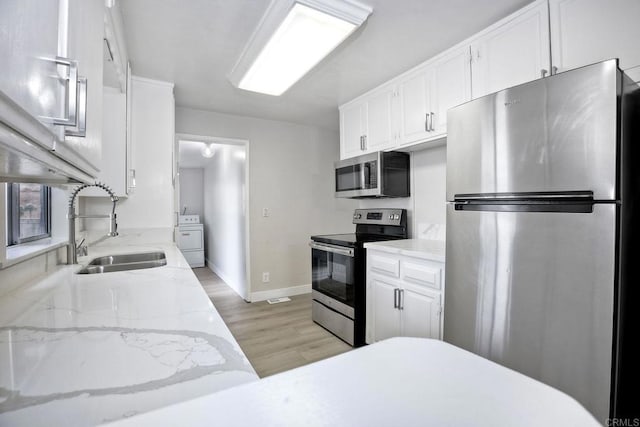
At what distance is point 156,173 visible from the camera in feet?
8.38

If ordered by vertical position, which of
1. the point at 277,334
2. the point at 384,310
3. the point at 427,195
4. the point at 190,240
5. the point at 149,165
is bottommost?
the point at 277,334

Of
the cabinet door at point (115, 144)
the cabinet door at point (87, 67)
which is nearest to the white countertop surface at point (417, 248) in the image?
the cabinet door at point (87, 67)

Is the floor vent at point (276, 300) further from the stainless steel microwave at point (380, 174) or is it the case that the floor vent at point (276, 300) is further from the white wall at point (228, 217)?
the stainless steel microwave at point (380, 174)

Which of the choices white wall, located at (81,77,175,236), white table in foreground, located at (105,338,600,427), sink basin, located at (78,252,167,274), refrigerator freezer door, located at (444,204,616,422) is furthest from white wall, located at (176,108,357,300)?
white table in foreground, located at (105,338,600,427)

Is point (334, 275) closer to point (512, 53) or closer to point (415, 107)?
point (415, 107)

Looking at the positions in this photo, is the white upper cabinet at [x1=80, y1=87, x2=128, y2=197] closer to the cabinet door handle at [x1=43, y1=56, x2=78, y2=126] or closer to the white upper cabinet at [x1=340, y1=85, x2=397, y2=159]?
the cabinet door handle at [x1=43, y1=56, x2=78, y2=126]

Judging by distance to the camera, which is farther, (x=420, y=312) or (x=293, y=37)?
(x=420, y=312)

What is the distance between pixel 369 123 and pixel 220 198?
3423 millimetres

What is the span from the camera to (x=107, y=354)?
0.62 metres

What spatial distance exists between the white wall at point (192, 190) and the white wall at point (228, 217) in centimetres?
96

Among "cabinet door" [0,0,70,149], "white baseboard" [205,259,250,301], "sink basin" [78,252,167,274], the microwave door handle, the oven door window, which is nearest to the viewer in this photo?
"cabinet door" [0,0,70,149]

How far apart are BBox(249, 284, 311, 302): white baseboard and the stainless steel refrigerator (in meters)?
2.71

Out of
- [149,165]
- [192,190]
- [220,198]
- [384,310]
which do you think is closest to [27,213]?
[149,165]

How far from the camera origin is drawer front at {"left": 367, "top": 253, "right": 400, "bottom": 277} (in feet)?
7.16
